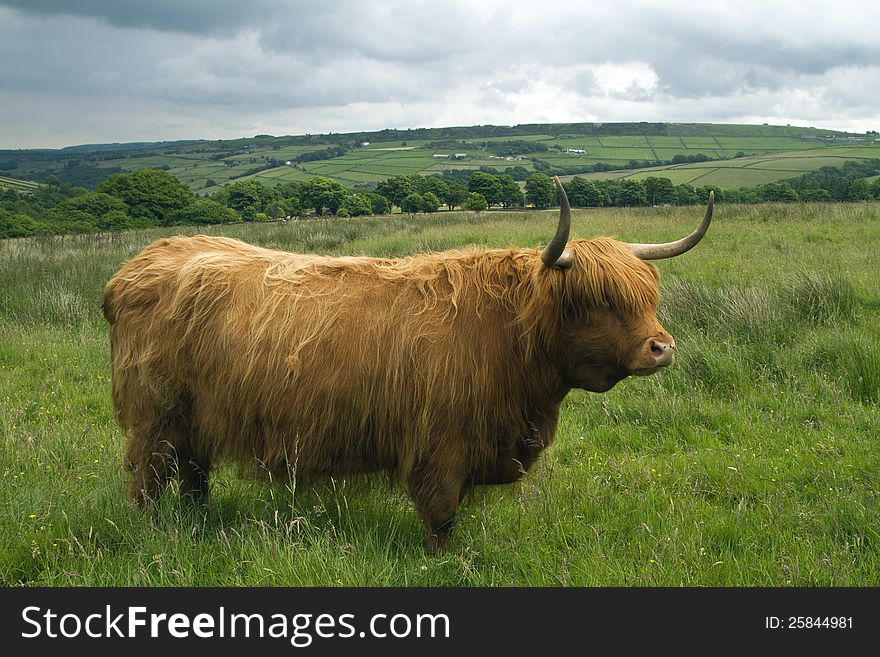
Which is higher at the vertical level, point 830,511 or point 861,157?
point 861,157

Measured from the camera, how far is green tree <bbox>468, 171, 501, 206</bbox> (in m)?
38.9

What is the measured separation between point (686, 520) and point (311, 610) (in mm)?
2194

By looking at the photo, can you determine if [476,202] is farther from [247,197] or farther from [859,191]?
[859,191]

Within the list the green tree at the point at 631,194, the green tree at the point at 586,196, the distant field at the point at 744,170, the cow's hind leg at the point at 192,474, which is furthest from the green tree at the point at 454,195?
the cow's hind leg at the point at 192,474

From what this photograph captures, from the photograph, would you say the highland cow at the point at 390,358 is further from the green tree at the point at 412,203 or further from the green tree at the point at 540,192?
the green tree at the point at 412,203

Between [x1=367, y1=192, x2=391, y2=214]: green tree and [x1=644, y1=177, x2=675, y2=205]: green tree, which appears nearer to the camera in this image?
[x1=644, y1=177, x2=675, y2=205]: green tree

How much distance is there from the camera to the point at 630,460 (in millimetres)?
4492

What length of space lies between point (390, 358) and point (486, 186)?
127 feet

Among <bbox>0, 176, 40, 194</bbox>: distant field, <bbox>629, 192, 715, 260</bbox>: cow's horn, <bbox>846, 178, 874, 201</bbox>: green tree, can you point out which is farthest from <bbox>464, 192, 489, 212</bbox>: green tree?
<bbox>0, 176, 40, 194</bbox>: distant field

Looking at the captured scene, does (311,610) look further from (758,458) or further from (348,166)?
(348,166)

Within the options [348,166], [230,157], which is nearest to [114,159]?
[230,157]

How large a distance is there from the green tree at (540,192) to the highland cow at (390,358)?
28420 millimetres

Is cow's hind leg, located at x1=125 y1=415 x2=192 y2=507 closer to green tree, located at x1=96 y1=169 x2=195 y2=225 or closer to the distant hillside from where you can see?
the distant hillside

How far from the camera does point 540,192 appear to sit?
32.0 m
